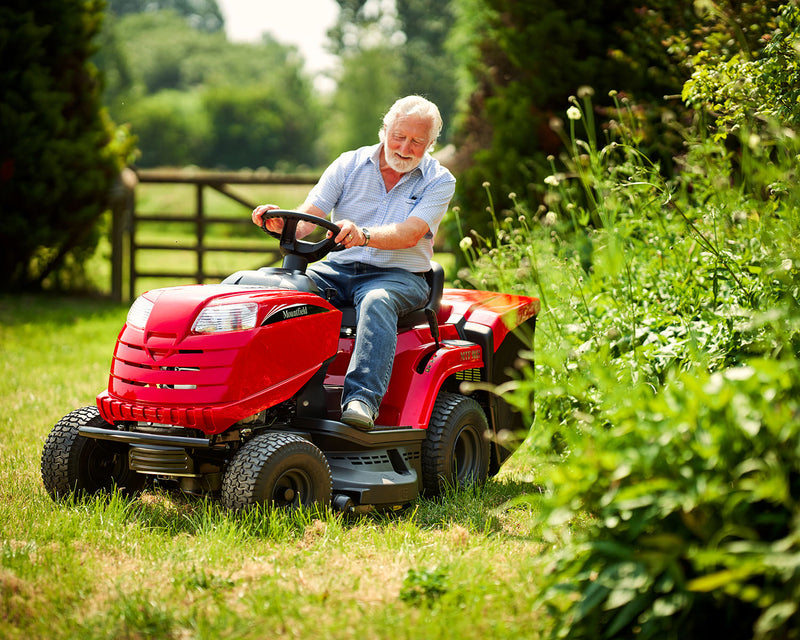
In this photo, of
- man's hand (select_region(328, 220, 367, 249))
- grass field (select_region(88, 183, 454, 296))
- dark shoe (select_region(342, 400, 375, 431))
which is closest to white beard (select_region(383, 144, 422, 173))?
man's hand (select_region(328, 220, 367, 249))

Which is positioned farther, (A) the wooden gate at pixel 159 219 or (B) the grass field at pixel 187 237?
(B) the grass field at pixel 187 237

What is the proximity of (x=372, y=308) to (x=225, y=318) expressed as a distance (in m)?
0.62

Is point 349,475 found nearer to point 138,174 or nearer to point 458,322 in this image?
point 458,322

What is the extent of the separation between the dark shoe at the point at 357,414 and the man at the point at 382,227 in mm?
30

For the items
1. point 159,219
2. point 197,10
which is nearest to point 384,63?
point 159,219

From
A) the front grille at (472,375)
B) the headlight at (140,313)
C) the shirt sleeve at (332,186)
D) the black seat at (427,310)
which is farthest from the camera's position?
the front grille at (472,375)

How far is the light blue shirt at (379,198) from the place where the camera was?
394cm

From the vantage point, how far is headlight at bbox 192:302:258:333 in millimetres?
3229

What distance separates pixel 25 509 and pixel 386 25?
182 ft

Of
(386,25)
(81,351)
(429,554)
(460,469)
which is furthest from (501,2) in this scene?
(386,25)

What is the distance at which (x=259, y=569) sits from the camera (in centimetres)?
288

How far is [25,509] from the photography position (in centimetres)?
341

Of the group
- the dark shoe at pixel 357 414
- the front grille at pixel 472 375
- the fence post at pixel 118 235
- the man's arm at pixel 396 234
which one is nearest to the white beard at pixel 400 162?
the man's arm at pixel 396 234

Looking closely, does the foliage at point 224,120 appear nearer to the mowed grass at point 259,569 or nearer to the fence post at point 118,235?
the fence post at point 118,235
